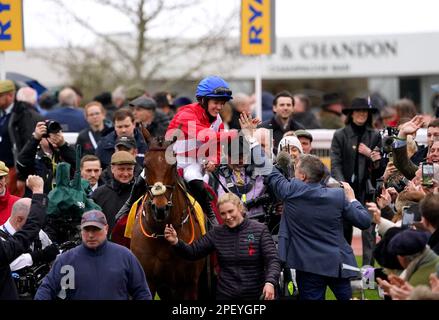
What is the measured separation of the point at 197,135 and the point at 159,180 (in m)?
0.90

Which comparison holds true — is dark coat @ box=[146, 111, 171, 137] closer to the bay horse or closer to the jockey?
the jockey

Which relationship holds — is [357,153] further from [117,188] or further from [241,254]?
[241,254]

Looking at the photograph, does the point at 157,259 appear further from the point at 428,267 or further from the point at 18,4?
the point at 18,4

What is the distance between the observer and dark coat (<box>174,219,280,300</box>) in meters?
9.28

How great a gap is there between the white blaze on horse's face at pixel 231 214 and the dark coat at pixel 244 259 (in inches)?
2.9

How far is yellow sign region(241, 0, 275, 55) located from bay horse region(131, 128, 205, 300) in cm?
606

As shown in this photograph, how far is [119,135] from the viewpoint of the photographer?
12945mm

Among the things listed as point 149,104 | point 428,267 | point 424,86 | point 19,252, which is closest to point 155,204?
point 19,252

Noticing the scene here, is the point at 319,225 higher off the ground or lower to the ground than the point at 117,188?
lower

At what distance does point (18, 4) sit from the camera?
49.4ft

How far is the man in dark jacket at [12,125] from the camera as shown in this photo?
14047mm

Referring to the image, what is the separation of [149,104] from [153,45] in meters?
14.7

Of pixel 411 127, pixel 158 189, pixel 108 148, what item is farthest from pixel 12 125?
pixel 411 127

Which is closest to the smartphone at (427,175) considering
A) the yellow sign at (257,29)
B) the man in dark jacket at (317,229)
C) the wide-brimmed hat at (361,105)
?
the man in dark jacket at (317,229)
